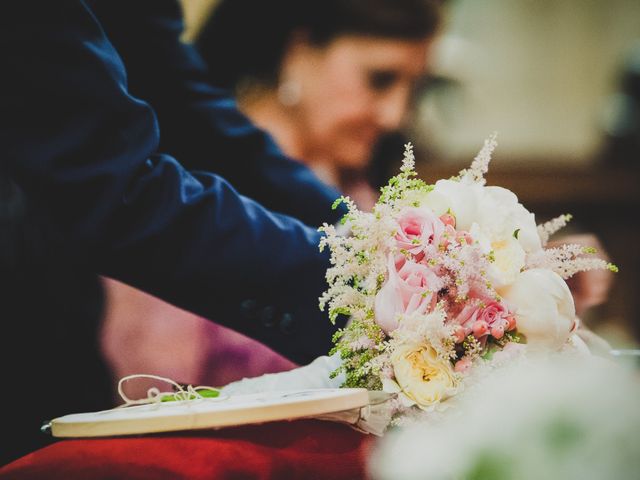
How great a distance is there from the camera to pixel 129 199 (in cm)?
104

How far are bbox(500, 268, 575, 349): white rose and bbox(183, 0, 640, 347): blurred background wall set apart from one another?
2545mm

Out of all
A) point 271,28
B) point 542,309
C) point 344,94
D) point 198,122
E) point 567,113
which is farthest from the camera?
point 567,113

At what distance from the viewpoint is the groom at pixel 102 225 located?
995 millimetres

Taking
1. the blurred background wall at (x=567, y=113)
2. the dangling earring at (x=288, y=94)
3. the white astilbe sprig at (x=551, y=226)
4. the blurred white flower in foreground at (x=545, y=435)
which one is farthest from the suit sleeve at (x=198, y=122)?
the blurred background wall at (x=567, y=113)

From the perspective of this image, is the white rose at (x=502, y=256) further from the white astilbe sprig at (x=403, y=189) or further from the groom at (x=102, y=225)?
the groom at (x=102, y=225)

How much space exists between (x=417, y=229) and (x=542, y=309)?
5.9 inches

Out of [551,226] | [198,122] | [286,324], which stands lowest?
[286,324]

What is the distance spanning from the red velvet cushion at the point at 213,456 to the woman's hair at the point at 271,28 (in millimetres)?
1895

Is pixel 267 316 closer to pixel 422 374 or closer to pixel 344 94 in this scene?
pixel 422 374

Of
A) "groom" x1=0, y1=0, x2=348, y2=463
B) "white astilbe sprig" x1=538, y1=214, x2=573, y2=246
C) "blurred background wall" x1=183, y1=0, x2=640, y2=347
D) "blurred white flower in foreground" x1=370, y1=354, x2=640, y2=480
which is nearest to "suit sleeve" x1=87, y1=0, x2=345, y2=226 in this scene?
"groom" x1=0, y1=0, x2=348, y2=463

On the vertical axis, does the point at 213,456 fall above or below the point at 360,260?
below

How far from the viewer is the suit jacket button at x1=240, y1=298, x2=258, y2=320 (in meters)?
1.12

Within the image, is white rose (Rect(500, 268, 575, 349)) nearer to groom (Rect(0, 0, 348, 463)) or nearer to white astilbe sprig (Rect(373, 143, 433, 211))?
white astilbe sprig (Rect(373, 143, 433, 211))

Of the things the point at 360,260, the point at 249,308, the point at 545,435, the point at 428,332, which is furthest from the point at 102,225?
the point at 545,435
